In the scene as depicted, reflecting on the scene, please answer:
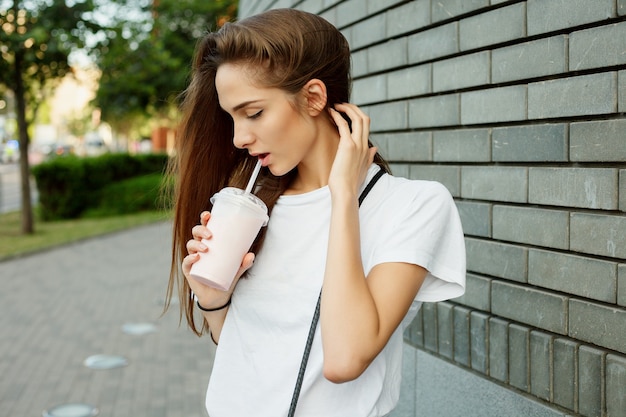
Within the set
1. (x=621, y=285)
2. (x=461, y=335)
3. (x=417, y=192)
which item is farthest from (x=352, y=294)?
(x=461, y=335)

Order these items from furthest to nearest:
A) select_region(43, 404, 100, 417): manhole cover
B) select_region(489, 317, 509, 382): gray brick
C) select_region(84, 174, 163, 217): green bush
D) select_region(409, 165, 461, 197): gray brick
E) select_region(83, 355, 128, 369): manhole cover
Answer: select_region(84, 174, 163, 217): green bush
select_region(83, 355, 128, 369): manhole cover
select_region(43, 404, 100, 417): manhole cover
select_region(409, 165, 461, 197): gray brick
select_region(489, 317, 509, 382): gray brick

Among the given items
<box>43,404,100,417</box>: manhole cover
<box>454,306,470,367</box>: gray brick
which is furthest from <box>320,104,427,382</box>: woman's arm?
<box>43,404,100,417</box>: manhole cover

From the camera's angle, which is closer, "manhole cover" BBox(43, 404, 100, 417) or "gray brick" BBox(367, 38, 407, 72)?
"gray brick" BBox(367, 38, 407, 72)

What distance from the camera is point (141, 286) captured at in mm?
8820

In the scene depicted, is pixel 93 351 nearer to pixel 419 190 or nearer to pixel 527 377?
pixel 527 377

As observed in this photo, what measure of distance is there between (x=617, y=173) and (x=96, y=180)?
15980 mm

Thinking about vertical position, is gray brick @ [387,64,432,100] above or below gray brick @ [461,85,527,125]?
above

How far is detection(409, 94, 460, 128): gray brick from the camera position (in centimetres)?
323

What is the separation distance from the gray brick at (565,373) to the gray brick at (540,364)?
1.5 inches

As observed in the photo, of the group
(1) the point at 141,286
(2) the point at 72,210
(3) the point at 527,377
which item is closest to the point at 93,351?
(1) the point at 141,286

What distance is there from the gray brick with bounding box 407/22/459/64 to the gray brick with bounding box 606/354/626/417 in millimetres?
1442

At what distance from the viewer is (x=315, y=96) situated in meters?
1.78

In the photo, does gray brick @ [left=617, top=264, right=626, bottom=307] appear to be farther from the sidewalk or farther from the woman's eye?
the sidewalk

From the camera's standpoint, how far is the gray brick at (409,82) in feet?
11.4
